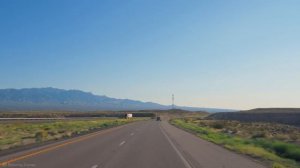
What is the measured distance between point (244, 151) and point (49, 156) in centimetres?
987

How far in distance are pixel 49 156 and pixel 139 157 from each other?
137 inches

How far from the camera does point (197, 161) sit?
58.5 ft

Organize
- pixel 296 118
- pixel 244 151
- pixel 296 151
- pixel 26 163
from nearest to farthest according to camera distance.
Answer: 1. pixel 26 163
2. pixel 296 151
3. pixel 244 151
4. pixel 296 118

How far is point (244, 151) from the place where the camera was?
2336 centimetres

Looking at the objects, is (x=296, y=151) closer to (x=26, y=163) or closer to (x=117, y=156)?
(x=117, y=156)

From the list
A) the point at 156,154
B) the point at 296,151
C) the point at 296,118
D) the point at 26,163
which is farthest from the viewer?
the point at 296,118

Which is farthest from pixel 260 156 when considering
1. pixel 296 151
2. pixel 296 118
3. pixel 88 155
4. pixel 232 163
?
pixel 296 118

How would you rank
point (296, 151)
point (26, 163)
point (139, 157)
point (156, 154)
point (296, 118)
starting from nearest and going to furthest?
1. point (26, 163)
2. point (139, 157)
3. point (156, 154)
4. point (296, 151)
5. point (296, 118)

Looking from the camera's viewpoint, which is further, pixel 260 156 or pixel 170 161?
pixel 260 156

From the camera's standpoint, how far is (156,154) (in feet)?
66.8

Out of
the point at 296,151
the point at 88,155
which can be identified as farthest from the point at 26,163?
the point at 296,151

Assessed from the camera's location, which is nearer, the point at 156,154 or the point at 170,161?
the point at 170,161

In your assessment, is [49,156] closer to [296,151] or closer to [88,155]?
[88,155]

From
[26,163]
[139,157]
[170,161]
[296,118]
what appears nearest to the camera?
[26,163]
